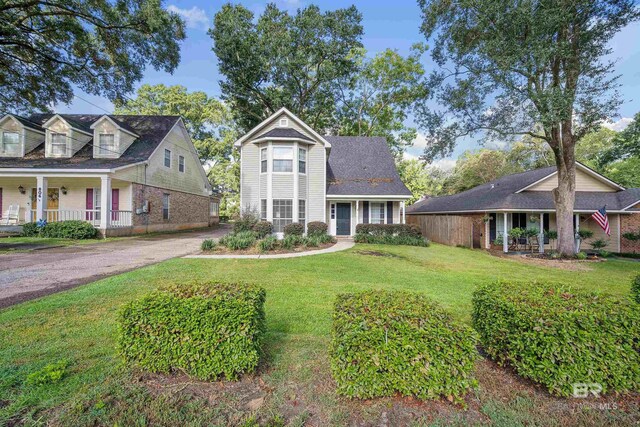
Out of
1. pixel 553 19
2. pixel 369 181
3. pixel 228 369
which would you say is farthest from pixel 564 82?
pixel 228 369

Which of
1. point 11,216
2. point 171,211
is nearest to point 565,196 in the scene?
point 171,211

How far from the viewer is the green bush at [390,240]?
1473cm

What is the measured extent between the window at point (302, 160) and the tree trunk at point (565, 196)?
12.1 m

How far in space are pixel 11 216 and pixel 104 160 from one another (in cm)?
606

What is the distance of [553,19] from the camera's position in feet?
31.7

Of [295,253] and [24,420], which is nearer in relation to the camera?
[24,420]

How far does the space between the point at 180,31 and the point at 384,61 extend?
1929cm

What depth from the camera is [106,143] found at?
706 inches

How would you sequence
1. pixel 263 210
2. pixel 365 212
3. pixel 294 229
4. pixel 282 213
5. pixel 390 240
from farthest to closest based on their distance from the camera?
pixel 365 212 < pixel 263 210 < pixel 282 213 < pixel 390 240 < pixel 294 229

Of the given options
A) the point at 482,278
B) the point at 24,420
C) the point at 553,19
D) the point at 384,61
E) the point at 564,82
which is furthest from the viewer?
the point at 384,61

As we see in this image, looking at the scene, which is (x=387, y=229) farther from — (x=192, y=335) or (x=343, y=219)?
(x=192, y=335)

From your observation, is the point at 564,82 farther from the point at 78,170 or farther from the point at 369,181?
the point at 78,170

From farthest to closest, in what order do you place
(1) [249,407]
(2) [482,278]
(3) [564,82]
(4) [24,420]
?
(3) [564,82]
(2) [482,278]
(1) [249,407]
(4) [24,420]

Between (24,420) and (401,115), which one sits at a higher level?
(401,115)
